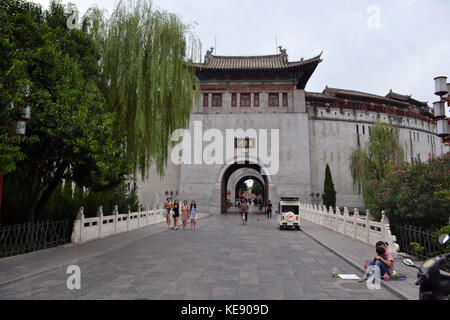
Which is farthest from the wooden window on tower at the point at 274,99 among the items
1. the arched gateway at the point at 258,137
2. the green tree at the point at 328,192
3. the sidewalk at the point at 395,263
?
the sidewalk at the point at 395,263

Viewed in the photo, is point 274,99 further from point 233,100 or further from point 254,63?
point 254,63

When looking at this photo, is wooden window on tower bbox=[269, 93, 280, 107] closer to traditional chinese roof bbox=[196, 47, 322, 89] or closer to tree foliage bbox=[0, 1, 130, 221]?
traditional chinese roof bbox=[196, 47, 322, 89]

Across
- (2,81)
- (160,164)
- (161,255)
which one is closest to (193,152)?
(160,164)

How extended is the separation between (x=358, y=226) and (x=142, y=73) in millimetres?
9151

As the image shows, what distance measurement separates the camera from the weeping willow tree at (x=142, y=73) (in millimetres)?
9805

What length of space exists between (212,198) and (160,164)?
1623 cm

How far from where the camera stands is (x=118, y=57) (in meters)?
9.90

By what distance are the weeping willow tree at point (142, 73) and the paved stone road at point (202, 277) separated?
367cm

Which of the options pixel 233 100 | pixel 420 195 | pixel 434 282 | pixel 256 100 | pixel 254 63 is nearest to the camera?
pixel 434 282

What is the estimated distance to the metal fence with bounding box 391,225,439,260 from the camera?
7023 millimetres

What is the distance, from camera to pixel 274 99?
1058 inches

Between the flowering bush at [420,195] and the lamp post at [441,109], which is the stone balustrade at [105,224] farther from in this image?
the lamp post at [441,109]

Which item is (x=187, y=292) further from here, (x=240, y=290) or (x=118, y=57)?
(x=118, y=57)

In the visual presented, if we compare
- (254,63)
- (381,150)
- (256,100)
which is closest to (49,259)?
(381,150)
